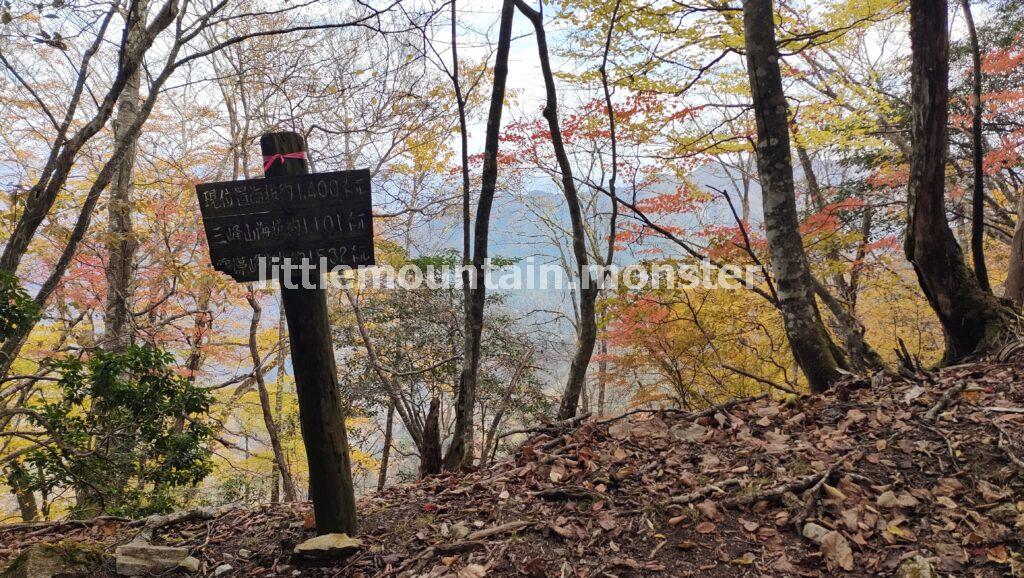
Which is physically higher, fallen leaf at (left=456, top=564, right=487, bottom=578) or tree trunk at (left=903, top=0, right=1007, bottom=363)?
tree trunk at (left=903, top=0, right=1007, bottom=363)

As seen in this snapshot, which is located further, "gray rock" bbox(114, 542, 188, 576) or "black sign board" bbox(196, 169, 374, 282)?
"gray rock" bbox(114, 542, 188, 576)

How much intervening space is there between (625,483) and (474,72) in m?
9.96

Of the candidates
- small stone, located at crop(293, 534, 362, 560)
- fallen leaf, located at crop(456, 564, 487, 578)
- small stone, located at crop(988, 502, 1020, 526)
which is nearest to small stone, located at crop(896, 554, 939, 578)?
small stone, located at crop(988, 502, 1020, 526)

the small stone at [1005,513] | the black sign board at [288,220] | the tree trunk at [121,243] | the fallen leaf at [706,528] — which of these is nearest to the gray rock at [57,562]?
the black sign board at [288,220]

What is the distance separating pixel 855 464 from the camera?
2.57m

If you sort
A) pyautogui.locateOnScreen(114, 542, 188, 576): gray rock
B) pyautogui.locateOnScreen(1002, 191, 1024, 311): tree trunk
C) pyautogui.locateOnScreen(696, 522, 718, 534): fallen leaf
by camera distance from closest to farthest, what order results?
pyautogui.locateOnScreen(696, 522, 718, 534): fallen leaf → pyautogui.locateOnScreen(114, 542, 188, 576): gray rock → pyautogui.locateOnScreen(1002, 191, 1024, 311): tree trunk

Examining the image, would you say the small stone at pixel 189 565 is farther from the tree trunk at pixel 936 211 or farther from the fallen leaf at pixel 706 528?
the tree trunk at pixel 936 211

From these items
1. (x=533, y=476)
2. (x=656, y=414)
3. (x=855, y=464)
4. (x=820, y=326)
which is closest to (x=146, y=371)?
(x=533, y=476)

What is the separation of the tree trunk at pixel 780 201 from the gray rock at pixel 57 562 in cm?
449

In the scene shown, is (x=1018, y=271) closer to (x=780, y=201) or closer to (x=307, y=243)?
(x=780, y=201)

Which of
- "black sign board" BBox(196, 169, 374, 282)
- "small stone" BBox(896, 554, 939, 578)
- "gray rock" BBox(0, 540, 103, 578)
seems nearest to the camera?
"small stone" BBox(896, 554, 939, 578)

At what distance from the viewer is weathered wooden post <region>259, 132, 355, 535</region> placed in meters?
2.61

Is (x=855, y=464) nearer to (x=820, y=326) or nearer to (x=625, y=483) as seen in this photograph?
(x=625, y=483)

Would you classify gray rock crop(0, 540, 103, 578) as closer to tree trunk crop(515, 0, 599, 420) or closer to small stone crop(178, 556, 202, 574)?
small stone crop(178, 556, 202, 574)
